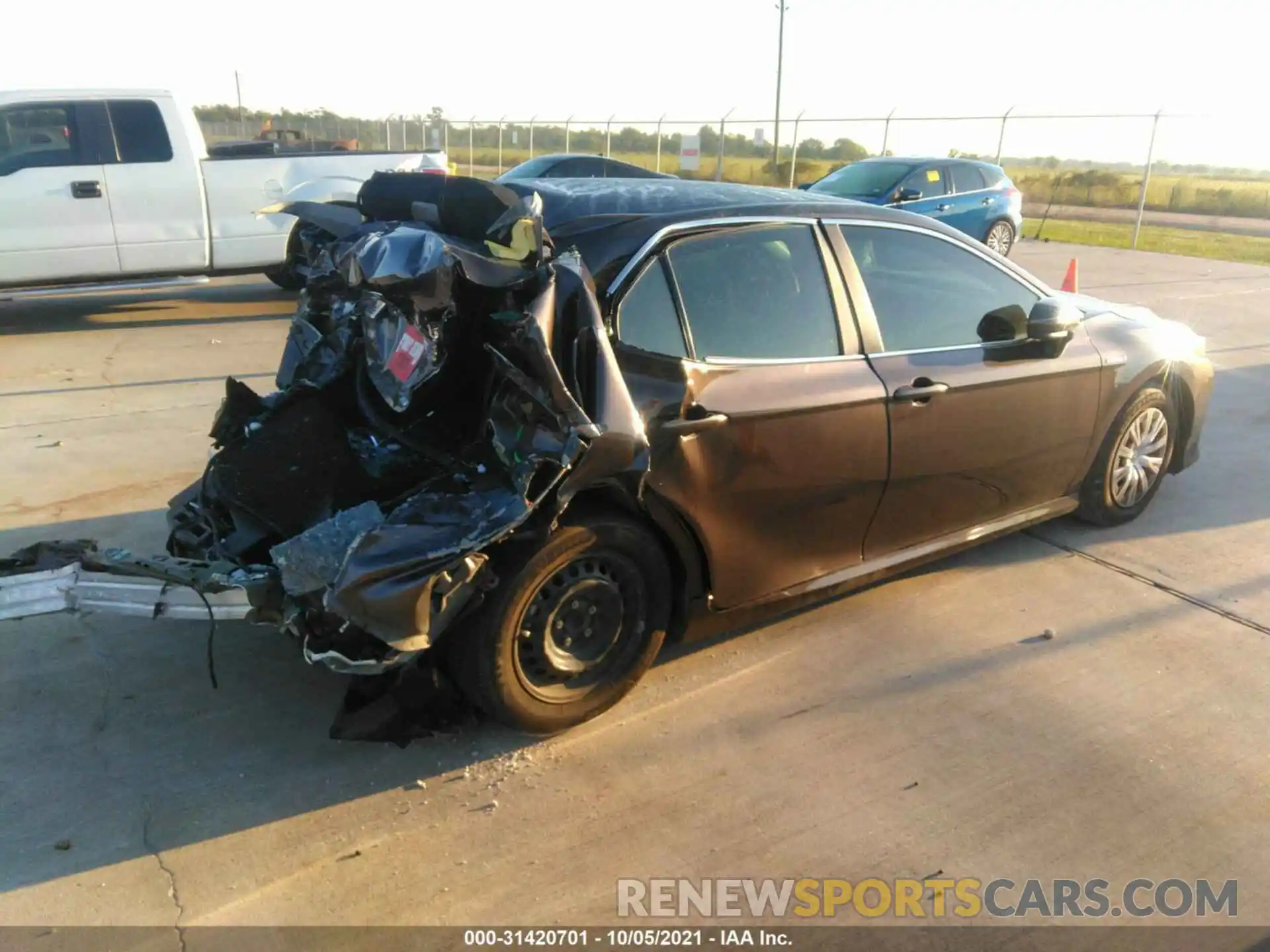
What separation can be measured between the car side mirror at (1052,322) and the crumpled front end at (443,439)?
2.16 metres

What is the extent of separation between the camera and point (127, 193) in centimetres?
964

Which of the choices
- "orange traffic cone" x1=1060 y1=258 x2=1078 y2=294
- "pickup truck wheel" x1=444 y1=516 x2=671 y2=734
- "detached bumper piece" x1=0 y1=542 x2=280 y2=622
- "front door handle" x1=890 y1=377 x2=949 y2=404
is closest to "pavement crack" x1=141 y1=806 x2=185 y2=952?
"detached bumper piece" x1=0 y1=542 x2=280 y2=622

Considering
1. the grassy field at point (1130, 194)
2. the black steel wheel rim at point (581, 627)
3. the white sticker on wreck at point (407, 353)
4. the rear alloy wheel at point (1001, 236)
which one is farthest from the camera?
the grassy field at point (1130, 194)

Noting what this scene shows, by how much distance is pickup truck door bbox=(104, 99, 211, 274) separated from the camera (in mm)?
9602

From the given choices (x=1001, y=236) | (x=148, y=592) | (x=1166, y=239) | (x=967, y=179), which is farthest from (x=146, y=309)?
(x=1166, y=239)

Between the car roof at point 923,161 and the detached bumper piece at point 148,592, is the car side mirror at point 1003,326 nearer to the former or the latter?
the detached bumper piece at point 148,592

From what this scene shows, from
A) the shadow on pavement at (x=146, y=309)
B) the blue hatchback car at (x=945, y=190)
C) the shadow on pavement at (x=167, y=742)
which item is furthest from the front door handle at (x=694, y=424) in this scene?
the blue hatchback car at (x=945, y=190)

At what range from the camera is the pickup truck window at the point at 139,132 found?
9.59m

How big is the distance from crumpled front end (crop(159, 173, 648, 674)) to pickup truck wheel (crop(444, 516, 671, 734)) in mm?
130

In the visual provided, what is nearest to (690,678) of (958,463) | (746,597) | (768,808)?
(746,597)

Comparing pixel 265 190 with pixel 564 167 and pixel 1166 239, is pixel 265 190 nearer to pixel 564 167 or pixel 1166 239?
pixel 564 167

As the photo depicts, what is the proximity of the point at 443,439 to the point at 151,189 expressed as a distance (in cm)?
782

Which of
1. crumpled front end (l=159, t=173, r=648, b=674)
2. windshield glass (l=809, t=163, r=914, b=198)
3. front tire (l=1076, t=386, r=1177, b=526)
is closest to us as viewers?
crumpled front end (l=159, t=173, r=648, b=674)

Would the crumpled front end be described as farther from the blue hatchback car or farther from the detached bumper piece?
the blue hatchback car
